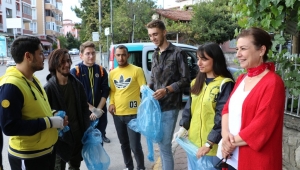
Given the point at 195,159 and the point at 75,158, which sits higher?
the point at 195,159

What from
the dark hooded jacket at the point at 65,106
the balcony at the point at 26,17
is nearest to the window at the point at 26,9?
the balcony at the point at 26,17

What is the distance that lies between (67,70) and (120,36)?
54.4ft

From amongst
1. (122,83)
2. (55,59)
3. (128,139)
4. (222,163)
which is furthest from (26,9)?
(222,163)

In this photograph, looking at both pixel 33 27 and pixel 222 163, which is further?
pixel 33 27

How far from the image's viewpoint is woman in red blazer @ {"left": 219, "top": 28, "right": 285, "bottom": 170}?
1579mm

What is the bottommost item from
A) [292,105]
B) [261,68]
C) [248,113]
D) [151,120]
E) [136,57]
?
[151,120]

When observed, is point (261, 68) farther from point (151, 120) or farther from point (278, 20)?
point (151, 120)

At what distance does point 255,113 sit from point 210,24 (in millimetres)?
19581

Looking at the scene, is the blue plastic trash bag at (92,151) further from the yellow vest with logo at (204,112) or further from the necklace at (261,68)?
the necklace at (261,68)

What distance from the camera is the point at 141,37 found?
19078 mm

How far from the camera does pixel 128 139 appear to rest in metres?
3.53

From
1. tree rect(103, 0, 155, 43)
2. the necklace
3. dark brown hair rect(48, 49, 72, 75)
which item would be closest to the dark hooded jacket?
dark brown hair rect(48, 49, 72, 75)

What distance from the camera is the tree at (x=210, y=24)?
1948cm

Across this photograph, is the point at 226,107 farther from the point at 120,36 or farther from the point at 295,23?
the point at 120,36
